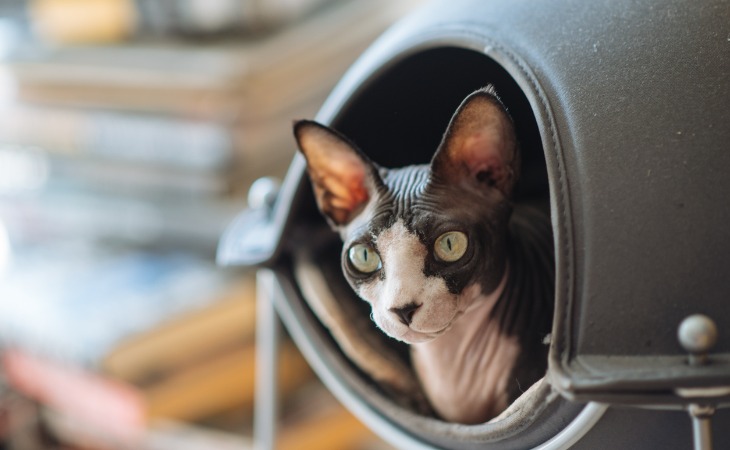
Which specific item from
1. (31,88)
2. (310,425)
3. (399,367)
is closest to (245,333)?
(310,425)

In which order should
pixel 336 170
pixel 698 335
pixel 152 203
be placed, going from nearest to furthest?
pixel 698 335 → pixel 336 170 → pixel 152 203

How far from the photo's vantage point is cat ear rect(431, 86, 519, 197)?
0.51 m

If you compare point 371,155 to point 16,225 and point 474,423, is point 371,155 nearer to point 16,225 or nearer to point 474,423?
point 474,423

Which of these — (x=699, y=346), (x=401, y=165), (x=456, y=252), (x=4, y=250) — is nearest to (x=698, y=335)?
(x=699, y=346)

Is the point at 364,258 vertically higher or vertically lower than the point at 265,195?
lower

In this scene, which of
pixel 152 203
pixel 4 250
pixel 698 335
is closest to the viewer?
pixel 698 335

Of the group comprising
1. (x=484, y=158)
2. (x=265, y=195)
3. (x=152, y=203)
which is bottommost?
(x=484, y=158)

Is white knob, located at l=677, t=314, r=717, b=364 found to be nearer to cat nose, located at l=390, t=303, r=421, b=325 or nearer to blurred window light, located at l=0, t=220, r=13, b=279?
cat nose, located at l=390, t=303, r=421, b=325

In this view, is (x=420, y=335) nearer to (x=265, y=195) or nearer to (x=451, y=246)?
(x=451, y=246)

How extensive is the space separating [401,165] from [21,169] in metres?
1.23

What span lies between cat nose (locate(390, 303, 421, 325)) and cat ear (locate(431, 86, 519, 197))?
77mm

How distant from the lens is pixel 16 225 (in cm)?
171

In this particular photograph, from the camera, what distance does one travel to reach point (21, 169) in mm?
1669

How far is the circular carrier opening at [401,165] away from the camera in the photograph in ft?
1.85
